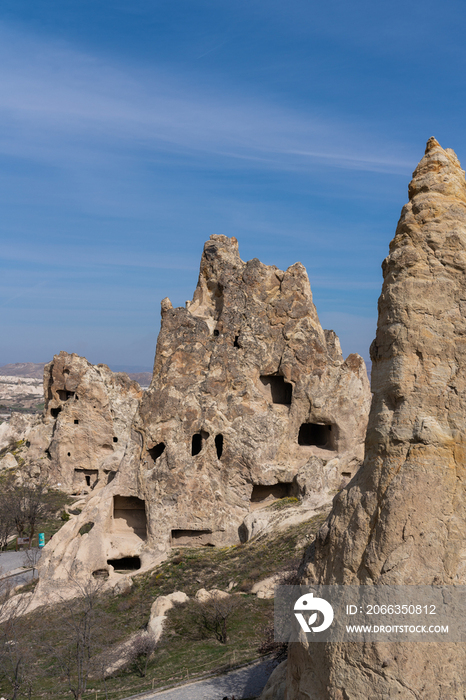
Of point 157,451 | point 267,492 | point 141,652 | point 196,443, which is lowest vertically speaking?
point 141,652

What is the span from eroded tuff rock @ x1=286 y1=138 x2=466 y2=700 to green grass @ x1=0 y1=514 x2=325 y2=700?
9.91m

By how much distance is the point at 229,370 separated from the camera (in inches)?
1155

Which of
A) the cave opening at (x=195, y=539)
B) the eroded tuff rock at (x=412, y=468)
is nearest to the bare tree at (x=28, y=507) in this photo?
the cave opening at (x=195, y=539)

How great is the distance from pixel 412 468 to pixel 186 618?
50.5 ft

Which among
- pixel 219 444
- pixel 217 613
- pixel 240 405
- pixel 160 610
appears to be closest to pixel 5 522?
pixel 219 444

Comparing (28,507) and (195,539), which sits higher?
(195,539)

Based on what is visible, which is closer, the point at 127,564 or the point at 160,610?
the point at 160,610

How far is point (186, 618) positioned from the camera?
2011 cm

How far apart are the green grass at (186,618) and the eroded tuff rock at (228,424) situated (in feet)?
7.02

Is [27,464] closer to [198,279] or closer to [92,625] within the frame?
[198,279]

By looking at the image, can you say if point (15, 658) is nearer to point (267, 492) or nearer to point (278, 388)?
point (267, 492)

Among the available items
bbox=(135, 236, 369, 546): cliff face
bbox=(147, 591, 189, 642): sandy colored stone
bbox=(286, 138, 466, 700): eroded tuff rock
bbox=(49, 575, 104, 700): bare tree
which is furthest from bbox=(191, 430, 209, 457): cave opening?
bbox=(286, 138, 466, 700): eroded tuff rock

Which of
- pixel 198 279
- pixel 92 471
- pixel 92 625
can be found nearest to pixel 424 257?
pixel 92 625

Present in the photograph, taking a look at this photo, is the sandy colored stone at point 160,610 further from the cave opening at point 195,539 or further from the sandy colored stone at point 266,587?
the cave opening at point 195,539
